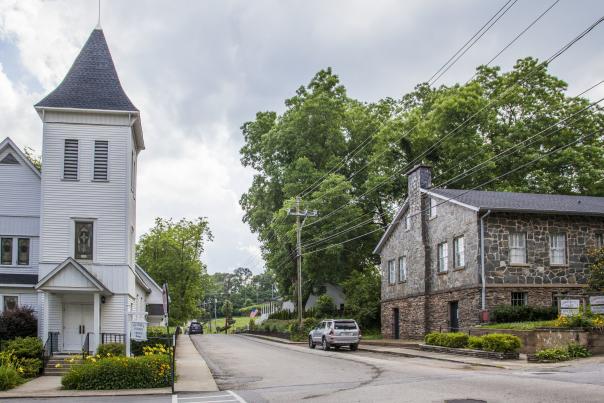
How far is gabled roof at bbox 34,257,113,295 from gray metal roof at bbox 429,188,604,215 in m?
17.4

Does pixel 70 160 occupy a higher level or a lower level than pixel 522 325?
higher

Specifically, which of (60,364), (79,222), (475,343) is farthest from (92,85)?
(475,343)

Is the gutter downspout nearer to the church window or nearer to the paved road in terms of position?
the paved road

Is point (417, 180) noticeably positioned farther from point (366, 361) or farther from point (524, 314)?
point (366, 361)

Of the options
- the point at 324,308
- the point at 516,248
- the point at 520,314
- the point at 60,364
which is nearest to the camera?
the point at 60,364

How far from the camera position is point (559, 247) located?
108 ft

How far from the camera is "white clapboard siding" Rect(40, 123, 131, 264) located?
86.7 feet

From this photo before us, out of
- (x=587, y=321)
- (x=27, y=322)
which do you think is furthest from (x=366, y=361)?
(x=27, y=322)

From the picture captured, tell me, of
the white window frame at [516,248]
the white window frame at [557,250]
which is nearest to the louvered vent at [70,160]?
the white window frame at [516,248]

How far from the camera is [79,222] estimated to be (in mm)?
26750

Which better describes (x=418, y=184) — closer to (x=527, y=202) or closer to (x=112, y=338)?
(x=527, y=202)

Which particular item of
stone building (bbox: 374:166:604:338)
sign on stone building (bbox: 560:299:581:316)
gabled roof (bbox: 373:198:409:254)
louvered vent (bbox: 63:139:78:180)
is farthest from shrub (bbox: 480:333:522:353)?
louvered vent (bbox: 63:139:78:180)

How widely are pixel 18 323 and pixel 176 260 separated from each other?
38.9 m

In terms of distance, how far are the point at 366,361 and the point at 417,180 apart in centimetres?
1567
